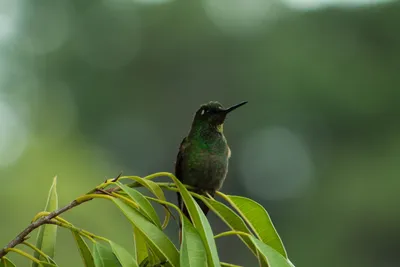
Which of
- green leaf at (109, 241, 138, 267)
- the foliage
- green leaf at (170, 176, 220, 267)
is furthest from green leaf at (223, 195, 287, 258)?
green leaf at (109, 241, 138, 267)

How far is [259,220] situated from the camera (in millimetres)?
1951

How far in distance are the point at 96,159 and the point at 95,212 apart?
4970mm

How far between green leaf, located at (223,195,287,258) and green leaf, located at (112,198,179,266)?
230 mm

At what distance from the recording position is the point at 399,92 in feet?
96.2

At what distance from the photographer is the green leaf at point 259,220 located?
1.88 metres

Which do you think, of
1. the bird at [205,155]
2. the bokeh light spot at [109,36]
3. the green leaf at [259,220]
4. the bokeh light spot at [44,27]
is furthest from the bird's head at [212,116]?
the bokeh light spot at [109,36]

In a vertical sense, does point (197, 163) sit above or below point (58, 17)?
below

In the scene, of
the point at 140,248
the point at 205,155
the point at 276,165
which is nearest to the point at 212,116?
the point at 205,155

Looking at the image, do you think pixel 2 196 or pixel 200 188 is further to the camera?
pixel 2 196

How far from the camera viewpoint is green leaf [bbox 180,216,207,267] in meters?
1.66

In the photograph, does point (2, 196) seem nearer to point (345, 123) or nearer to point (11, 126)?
point (11, 126)

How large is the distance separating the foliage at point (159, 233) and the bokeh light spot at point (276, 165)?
2305 centimetres

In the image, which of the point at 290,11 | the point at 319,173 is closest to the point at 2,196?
the point at 319,173

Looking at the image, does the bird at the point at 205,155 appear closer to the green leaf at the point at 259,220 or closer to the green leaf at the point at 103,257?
the green leaf at the point at 259,220
